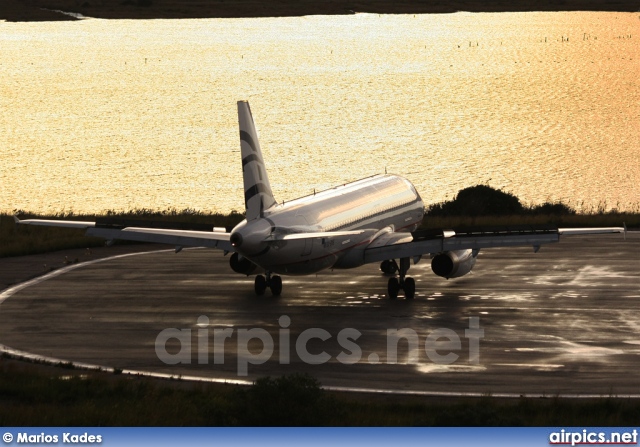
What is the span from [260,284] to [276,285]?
685 millimetres

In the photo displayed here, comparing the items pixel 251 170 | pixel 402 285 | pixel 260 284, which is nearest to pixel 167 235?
pixel 260 284

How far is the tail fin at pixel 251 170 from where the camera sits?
4834 centimetres

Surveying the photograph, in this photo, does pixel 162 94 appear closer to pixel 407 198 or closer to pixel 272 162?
pixel 272 162

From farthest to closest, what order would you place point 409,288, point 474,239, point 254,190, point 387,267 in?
point 387,267
point 409,288
point 474,239
point 254,190

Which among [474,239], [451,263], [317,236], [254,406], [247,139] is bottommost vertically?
[254,406]

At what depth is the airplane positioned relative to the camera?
47.2 metres

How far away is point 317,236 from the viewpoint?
46281 mm

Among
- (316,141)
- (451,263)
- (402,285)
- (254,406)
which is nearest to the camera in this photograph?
(254,406)

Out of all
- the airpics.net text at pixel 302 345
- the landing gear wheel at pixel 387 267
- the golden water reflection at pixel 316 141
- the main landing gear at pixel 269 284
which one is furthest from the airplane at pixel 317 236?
the golden water reflection at pixel 316 141

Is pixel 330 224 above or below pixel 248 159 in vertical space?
below

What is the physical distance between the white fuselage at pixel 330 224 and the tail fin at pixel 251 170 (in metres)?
0.53

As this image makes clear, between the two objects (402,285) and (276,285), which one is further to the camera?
(276,285)

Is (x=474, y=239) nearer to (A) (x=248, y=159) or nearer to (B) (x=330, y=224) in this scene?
(B) (x=330, y=224)

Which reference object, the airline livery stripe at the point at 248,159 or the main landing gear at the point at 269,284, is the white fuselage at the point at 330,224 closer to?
the airline livery stripe at the point at 248,159
